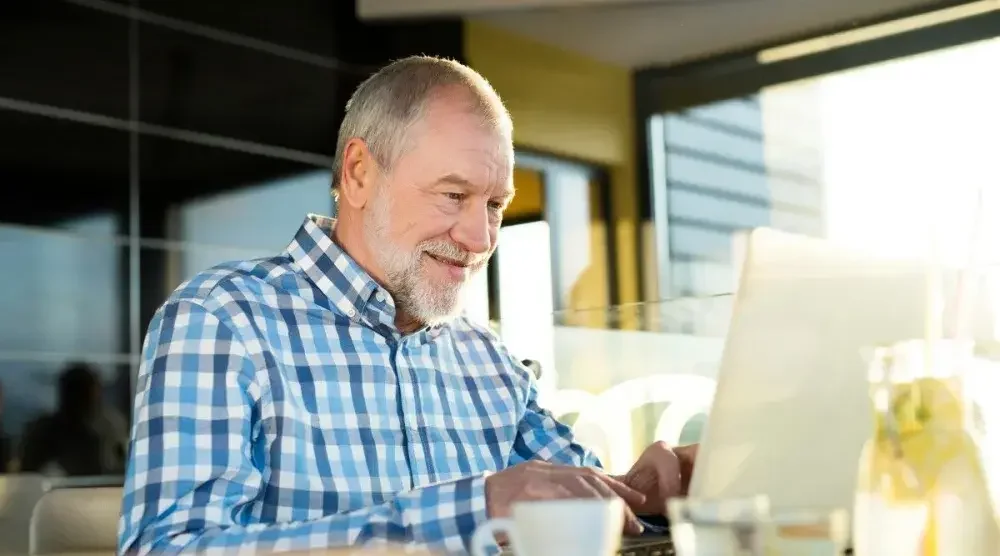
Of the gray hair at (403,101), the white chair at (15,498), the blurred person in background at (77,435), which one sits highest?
the gray hair at (403,101)

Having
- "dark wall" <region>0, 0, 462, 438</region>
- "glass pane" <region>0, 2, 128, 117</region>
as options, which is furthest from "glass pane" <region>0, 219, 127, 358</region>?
"glass pane" <region>0, 2, 128, 117</region>

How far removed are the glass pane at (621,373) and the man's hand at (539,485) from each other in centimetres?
155

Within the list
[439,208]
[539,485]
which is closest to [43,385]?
[439,208]

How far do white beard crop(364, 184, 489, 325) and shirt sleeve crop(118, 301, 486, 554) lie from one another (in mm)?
329

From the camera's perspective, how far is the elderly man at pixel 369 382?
113 centimetres

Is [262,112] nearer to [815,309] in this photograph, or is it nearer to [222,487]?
[222,487]

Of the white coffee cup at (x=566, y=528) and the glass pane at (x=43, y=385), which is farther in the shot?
the glass pane at (x=43, y=385)

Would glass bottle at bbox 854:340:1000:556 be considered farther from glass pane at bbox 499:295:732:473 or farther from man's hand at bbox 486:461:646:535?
glass pane at bbox 499:295:732:473

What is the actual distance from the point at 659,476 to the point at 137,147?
2.95 metres

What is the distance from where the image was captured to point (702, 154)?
13.7ft

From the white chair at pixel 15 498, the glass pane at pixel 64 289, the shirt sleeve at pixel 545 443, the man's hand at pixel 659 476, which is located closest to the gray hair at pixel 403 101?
the shirt sleeve at pixel 545 443

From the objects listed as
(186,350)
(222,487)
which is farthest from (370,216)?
(222,487)

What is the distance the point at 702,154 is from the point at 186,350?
311cm

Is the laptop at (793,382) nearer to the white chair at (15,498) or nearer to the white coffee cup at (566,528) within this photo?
the white coffee cup at (566,528)
